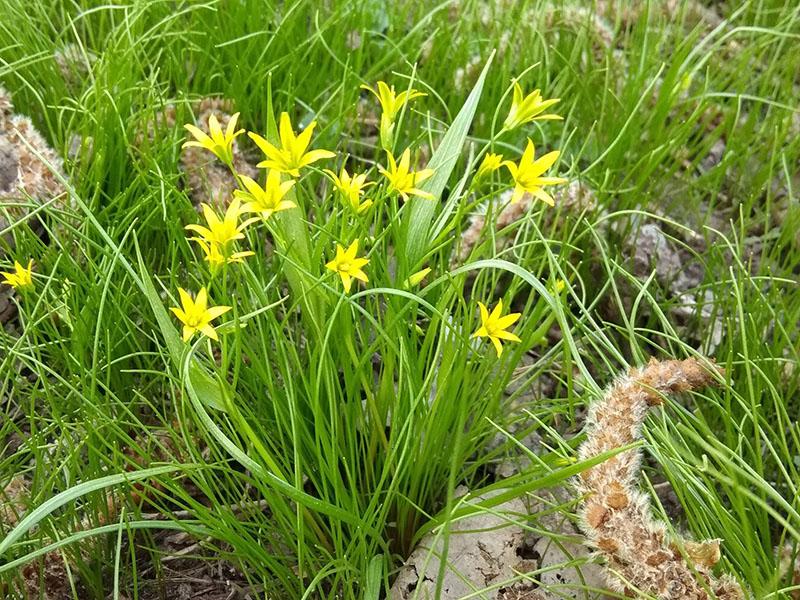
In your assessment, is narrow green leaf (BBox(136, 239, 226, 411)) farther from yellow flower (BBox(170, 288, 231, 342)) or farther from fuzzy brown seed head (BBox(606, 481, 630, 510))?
fuzzy brown seed head (BBox(606, 481, 630, 510))


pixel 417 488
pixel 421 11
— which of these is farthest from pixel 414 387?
pixel 421 11

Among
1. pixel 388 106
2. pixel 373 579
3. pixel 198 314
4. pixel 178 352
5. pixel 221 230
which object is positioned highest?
pixel 388 106

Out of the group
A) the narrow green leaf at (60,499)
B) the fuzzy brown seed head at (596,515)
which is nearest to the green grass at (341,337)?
the narrow green leaf at (60,499)

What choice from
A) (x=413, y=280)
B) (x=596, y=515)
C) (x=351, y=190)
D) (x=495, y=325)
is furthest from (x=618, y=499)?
(x=351, y=190)

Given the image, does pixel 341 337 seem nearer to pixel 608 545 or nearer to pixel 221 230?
pixel 221 230

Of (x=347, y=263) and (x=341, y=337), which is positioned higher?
(x=347, y=263)

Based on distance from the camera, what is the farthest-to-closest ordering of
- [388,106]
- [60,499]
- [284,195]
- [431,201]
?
[431,201]
[388,106]
[284,195]
[60,499]
